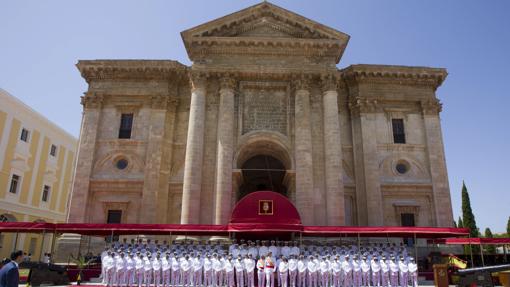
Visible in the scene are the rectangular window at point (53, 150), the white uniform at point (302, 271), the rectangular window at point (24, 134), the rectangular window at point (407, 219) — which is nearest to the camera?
the white uniform at point (302, 271)

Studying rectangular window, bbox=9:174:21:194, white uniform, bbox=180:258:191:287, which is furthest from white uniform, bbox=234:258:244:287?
rectangular window, bbox=9:174:21:194

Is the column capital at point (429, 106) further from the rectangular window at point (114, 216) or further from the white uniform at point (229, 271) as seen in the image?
the rectangular window at point (114, 216)

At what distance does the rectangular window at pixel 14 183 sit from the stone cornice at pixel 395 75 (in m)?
31.1

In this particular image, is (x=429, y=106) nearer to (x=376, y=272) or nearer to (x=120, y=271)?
(x=376, y=272)

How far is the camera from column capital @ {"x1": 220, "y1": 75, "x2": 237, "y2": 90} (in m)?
26.2

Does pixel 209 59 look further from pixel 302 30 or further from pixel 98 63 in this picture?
pixel 98 63

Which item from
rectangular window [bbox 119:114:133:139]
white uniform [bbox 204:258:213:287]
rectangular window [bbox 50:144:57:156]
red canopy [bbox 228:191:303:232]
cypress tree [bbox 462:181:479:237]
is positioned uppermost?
rectangular window [bbox 50:144:57:156]

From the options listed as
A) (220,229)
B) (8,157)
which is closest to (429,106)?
(220,229)

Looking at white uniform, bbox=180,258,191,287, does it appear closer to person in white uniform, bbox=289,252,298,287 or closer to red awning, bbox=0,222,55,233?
person in white uniform, bbox=289,252,298,287

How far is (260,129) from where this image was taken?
86.4 feet

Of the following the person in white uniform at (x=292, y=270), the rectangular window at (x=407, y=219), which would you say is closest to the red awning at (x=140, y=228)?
the person in white uniform at (x=292, y=270)

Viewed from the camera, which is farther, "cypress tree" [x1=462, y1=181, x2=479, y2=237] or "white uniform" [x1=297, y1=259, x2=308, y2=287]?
"cypress tree" [x1=462, y1=181, x2=479, y2=237]

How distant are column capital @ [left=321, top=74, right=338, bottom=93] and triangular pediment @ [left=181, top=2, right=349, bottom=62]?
2.32 m

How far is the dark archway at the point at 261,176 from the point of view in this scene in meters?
31.7
